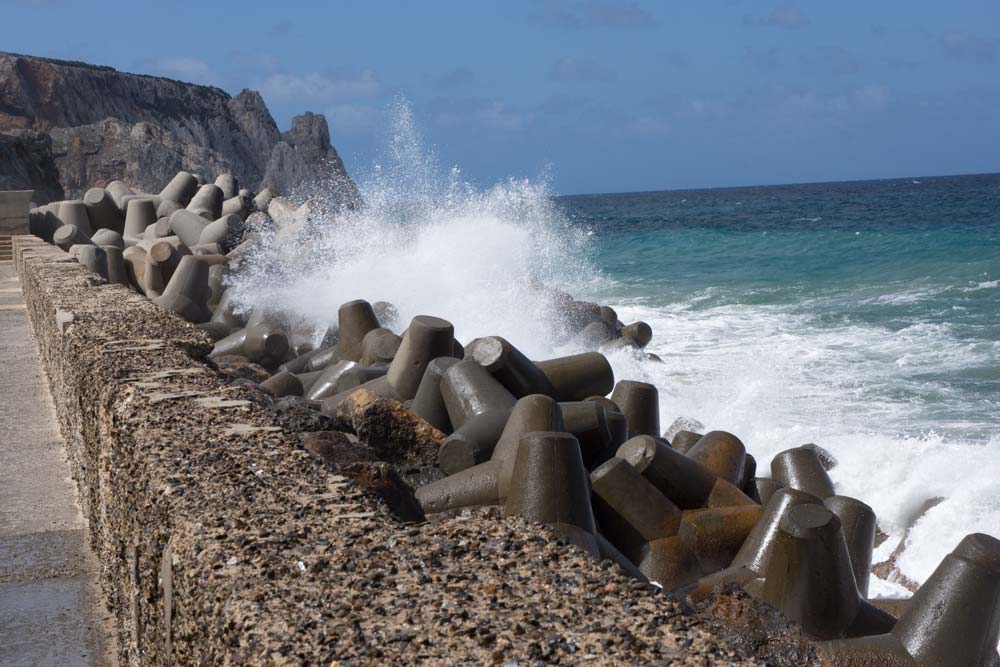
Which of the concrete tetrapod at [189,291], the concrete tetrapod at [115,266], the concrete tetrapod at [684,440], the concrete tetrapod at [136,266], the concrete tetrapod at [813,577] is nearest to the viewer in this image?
the concrete tetrapod at [813,577]

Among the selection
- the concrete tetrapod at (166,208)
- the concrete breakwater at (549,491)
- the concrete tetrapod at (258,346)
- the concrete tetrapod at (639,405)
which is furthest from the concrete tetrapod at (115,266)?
the concrete tetrapod at (639,405)

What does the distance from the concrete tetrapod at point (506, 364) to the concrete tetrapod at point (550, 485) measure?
2.72 meters

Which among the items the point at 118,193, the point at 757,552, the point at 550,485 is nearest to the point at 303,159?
the point at 118,193

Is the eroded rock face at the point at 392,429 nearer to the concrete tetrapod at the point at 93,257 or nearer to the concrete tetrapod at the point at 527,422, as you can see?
the concrete tetrapod at the point at 527,422

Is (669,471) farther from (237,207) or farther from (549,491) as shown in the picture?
(237,207)

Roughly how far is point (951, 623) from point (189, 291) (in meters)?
10.0

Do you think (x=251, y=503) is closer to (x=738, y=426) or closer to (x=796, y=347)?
(x=738, y=426)

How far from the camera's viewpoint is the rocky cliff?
35750mm

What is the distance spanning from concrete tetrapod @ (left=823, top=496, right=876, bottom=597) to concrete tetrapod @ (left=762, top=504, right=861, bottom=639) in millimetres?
1090

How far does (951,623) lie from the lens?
4359 mm

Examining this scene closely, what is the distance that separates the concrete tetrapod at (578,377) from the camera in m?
8.03

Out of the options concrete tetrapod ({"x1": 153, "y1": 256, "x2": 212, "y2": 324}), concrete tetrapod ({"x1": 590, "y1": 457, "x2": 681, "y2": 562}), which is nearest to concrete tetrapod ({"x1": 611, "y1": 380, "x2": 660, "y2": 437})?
concrete tetrapod ({"x1": 590, "y1": 457, "x2": 681, "y2": 562})

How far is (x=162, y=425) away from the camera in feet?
9.29

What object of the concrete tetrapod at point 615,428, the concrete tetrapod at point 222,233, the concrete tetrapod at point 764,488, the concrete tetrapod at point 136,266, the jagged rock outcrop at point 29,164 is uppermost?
the jagged rock outcrop at point 29,164
